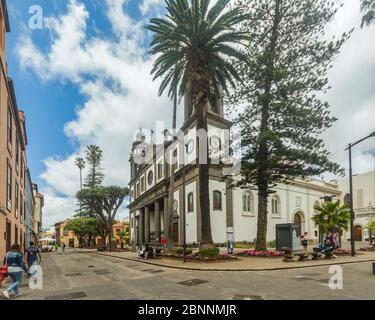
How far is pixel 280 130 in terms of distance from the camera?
25.3 m

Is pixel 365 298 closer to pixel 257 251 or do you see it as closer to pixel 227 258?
pixel 227 258

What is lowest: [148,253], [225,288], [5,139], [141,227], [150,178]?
[141,227]

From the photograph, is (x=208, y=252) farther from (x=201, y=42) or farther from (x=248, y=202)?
(x=248, y=202)

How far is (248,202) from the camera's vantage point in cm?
4009

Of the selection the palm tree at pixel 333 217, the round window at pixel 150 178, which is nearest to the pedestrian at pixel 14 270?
the palm tree at pixel 333 217

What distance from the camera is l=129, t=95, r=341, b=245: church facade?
35.6m

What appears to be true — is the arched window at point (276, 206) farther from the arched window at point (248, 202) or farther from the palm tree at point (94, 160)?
the palm tree at point (94, 160)

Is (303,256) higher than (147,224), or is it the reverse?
(303,256)

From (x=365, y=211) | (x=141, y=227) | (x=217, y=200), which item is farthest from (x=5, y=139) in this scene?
(x=365, y=211)

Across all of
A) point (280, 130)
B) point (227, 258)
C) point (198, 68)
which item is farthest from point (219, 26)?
point (227, 258)

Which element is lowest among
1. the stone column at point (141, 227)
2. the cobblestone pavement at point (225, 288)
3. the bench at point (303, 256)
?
the stone column at point (141, 227)

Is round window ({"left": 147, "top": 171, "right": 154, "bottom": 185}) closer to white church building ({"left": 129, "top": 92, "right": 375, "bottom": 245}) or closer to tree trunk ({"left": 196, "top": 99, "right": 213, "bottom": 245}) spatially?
white church building ({"left": 129, "top": 92, "right": 375, "bottom": 245})

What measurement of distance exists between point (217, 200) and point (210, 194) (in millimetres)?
1153

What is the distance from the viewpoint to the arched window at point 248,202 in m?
39.4
